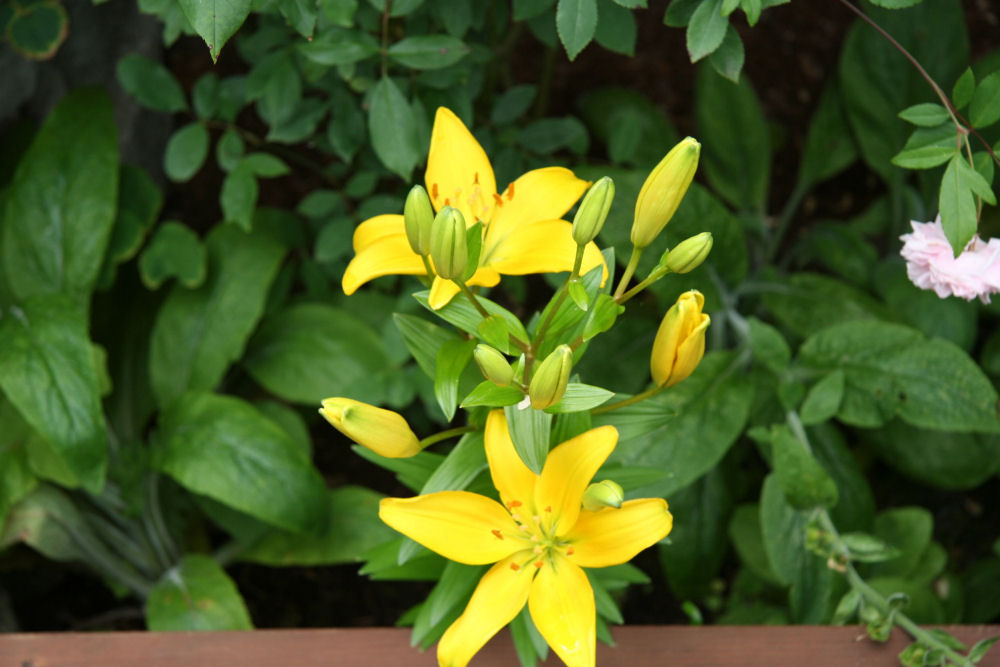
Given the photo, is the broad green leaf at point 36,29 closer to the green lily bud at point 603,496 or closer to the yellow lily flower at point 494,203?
the yellow lily flower at point 494,203

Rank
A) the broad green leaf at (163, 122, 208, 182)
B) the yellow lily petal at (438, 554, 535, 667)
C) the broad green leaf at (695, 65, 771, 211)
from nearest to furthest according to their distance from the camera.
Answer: the yellow lily petal at (438, 554, 535, 667) → the broad green leaf at (163, 122, 208, 182) → the broad green leaf at (695, 65, 771, 211)

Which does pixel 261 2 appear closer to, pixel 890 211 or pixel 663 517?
pixel 663 517

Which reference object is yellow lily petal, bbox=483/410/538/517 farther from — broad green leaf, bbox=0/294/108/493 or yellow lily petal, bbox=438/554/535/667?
broad green leaf, bbox=0/294/108/493

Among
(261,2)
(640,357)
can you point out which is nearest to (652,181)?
(261,2)

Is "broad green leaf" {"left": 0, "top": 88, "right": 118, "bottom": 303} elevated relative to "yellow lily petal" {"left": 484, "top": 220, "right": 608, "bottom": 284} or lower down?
lower down

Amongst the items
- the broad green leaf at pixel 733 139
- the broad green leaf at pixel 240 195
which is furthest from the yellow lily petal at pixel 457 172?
the broad green leaf at pixel 733 139

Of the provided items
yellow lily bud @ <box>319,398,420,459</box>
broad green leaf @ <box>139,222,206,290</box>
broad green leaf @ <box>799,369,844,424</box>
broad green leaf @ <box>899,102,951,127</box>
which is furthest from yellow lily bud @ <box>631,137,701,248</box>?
broad green leaf @ <box>139,222,206,290</box>
